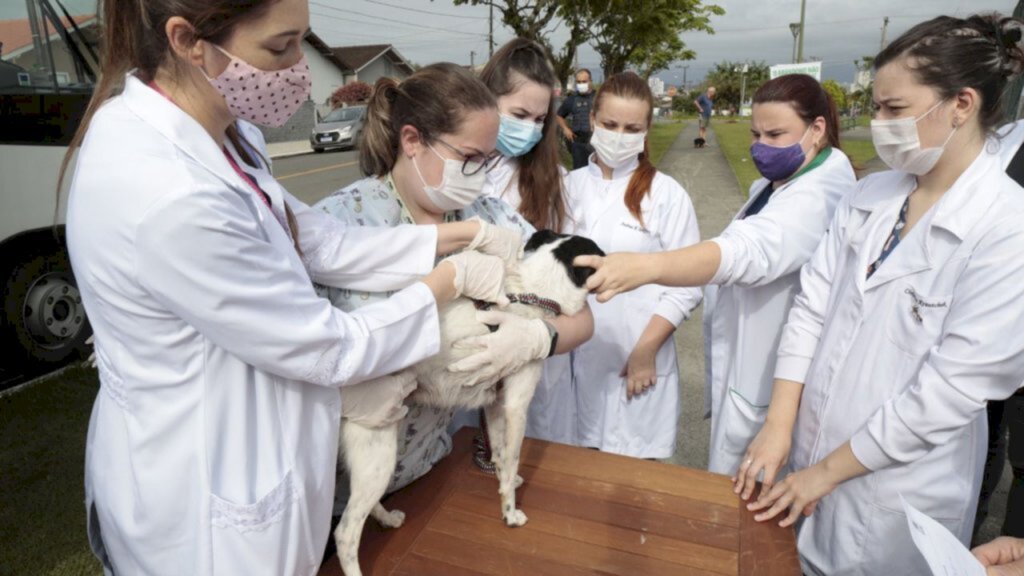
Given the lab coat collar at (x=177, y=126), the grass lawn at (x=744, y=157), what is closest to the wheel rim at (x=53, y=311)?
Result: the lab coat collar at (x=177, y=126)

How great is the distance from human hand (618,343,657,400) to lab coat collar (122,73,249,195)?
2011mm

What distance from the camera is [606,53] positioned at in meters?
23.6

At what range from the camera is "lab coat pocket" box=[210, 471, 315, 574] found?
127cm

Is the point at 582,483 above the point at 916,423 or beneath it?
beneath

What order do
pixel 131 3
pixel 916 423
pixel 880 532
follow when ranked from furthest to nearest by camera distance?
pixel 880 532 → pixel 916 423 → pixel 131 3

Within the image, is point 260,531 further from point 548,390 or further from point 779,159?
point 779,159

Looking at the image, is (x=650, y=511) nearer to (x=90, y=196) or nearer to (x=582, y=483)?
(x=582, y=483)

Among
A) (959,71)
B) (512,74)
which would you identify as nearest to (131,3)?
(512,74)

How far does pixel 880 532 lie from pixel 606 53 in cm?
2402

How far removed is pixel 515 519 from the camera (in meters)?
1.93

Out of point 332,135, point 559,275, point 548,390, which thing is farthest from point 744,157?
point 559,275

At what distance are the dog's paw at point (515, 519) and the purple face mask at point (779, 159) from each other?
1812 millimetres

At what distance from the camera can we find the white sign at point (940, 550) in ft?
4.07

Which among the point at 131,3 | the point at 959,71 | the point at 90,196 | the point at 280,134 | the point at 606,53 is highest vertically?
the point at 131,3
